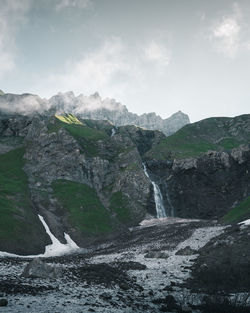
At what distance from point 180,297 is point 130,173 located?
11529 cm

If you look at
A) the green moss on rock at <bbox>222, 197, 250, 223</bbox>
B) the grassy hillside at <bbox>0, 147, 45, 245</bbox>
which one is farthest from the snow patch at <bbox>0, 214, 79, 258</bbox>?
the green moss on rock at <bbox>222, 197, 250, 223</bbox>

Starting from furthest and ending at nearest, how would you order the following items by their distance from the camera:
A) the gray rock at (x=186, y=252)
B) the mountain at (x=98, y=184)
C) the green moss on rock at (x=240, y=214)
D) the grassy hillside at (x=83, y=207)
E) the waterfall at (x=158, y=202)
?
1. the waterfall at (x=158, y=202)
2. the grassy hillside at (x=83, y=207)
3. the mountain at (x=98, y=184)
4. the green moss on rock at (x=240, y=214)
5. the gray rock at (x=186, y=252)

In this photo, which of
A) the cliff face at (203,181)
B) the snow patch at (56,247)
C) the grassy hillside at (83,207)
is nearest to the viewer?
the snow patch at (56,247)

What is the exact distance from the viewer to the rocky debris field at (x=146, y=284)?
82.7 ft

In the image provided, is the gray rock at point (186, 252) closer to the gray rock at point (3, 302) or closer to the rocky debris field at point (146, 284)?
the rocky debris field at point (146, 284)

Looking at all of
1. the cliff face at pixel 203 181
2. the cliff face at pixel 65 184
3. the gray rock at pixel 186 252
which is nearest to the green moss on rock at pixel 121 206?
the cliff face at pixel 65 184

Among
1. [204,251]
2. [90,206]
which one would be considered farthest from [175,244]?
[90,206]

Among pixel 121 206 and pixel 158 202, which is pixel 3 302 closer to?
pixel 121 206

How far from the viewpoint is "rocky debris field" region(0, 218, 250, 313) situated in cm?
2520

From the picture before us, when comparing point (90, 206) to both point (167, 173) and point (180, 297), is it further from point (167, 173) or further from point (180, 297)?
point (180, 297)

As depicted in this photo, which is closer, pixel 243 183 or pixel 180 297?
pixel 180 297

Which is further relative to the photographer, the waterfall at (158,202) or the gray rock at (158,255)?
the waterfall at (158,202)

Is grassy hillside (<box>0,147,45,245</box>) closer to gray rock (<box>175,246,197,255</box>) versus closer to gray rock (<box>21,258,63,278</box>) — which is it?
gray rock (<box>21,258,63,278</box>)

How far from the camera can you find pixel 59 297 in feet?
87.5
